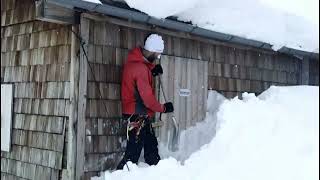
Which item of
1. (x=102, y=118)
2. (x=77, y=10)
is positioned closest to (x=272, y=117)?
(x=102, y=118)

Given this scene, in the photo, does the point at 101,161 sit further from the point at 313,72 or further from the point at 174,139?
the point at 313,72

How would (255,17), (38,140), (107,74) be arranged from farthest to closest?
(255,17)
(38,140)
(107,74)

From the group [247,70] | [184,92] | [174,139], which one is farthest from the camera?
[247,70]

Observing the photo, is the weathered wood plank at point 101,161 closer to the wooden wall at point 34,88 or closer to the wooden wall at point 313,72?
the wooden wall at point 34,88

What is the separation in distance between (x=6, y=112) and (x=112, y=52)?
2.00 meters

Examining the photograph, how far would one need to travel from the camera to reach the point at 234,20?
7.71 m

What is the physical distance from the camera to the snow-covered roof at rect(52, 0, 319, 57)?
6.28 metres

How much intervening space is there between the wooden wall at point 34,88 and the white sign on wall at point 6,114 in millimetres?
73

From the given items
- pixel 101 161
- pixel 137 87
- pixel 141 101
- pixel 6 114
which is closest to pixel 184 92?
pixel 141 101

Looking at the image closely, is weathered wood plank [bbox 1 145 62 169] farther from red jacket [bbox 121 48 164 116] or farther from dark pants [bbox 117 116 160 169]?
red jacket [bbox 121 48 164 116]

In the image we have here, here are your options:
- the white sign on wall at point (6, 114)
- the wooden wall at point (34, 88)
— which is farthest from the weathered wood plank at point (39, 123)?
the white sign on wall at point (6, 114)

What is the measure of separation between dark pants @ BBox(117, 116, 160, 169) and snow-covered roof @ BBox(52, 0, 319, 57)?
1.43 m

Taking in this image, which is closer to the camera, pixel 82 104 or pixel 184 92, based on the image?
pixel 82 104

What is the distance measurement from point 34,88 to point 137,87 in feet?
5.26
